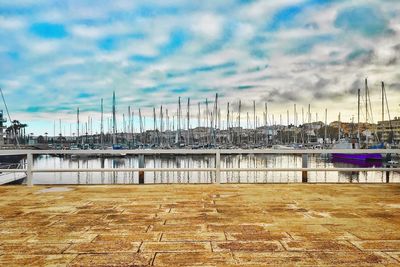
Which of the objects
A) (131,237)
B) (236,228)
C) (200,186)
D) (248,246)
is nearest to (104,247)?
(131,237)

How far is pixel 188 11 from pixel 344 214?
15188 mm

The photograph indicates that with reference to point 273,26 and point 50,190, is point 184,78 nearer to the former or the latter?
point 273,26

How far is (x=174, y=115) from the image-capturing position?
233 ft

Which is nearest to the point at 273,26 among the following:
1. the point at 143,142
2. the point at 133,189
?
the point at 133,189

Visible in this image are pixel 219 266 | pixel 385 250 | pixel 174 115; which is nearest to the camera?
pixel 219 266

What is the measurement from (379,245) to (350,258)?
706mm

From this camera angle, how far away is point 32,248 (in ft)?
12.8

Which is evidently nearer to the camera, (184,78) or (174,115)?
(184,78)

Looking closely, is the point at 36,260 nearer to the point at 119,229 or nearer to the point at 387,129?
the point at 119,229

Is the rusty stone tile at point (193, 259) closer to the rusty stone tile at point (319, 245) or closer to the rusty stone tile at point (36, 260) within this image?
the rusty stone tile at point (319, 245)

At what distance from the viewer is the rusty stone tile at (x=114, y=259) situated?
3379 mm

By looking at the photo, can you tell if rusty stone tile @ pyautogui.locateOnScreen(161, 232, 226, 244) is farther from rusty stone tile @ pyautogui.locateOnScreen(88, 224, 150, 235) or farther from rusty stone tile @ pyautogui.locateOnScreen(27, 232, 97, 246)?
rusty stone tile @ pyautogui.locateOnScreen(27, 232, 97, 246)

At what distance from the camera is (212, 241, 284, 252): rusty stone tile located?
3.81 metres

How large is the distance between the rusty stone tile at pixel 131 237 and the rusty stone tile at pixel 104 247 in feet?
0.40
